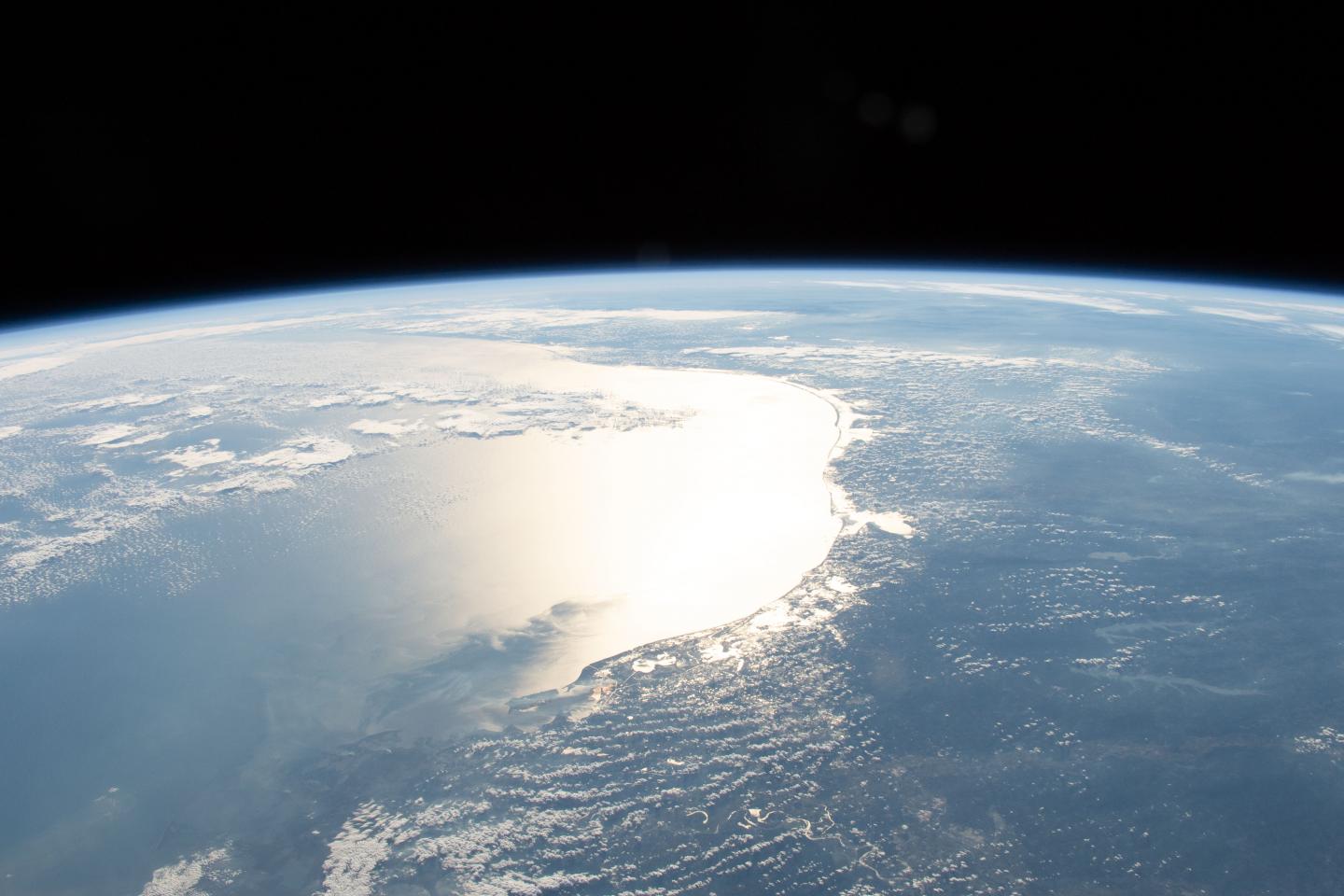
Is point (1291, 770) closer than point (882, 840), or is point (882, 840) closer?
point (882, 840)

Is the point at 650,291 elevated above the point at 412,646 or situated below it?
above

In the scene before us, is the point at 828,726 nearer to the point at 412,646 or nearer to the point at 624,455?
the point at 412,646

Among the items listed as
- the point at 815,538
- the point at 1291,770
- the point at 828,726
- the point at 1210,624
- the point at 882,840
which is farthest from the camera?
the point at 815,538

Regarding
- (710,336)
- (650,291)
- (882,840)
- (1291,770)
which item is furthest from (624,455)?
(650,291)

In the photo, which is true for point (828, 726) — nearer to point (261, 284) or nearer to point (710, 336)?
point (261, 284)

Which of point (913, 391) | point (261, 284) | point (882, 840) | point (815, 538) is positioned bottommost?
point (882, 840)

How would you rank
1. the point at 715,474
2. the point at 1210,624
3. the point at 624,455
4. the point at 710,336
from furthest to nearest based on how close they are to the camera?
1. the point at 710,336
2. the point at 624,455
3. the point at 715,474
4. the point at 1210,624
